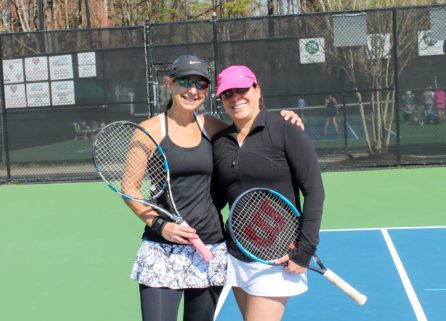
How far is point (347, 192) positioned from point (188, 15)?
1832cm

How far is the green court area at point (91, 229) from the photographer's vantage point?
6223mm

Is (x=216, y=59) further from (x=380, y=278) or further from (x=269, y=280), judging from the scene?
(x=269, y=280)

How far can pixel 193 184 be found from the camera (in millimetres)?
3590

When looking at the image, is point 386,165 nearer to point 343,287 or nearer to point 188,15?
point 343,287

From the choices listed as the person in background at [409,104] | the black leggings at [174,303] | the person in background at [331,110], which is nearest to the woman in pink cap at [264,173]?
the black leggings at [174,303]

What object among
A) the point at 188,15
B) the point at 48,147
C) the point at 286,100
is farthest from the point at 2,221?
the point at 188,15

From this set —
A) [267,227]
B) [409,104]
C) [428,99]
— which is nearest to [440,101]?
[428,99]

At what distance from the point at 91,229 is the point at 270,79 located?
17.2 ft

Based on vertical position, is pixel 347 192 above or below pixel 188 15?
below

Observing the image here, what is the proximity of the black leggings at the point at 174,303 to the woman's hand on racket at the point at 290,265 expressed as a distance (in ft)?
1.27

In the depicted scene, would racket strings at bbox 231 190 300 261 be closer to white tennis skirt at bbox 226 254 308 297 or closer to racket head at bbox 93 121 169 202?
white tennis skirt at bbox 226 254 308 297

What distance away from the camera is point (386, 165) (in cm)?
1330

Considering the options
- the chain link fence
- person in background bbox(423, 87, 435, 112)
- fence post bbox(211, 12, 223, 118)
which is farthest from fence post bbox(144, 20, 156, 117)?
person in background bbox(423, 87, 435, 112)

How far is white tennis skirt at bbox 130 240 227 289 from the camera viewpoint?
3.58 m
